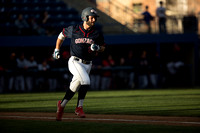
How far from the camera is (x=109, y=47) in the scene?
21.4 metres

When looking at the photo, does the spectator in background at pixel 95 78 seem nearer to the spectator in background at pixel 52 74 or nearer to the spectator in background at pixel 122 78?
the spectator in background at pixel 122 78

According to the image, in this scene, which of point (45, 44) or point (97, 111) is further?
point (45, 44)

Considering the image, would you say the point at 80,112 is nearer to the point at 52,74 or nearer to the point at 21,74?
the point at 21,74

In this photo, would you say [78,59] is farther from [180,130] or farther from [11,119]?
[180,130]

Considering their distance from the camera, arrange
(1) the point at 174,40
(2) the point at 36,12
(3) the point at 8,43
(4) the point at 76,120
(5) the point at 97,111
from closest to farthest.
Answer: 1. (4) the point at 76,120
2. (5) the point at 97,111
3. (3) the point at 8,43
4. (1) the point at 174,40
5. (2) the point at 36,12

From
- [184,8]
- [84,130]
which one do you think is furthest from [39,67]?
[184,8]

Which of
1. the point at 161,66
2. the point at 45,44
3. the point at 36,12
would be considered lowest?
the point at 161,66

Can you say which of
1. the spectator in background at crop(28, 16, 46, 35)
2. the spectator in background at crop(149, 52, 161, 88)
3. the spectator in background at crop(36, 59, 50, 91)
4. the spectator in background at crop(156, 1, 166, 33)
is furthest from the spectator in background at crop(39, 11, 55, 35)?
the spectator in background at crop(156, 1, 166, 33)

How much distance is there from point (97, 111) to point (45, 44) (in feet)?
36.2

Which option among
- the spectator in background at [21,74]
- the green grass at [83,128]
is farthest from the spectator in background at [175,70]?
the green grass at [83,128]

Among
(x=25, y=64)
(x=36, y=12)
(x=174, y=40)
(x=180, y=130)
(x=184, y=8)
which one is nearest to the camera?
(x=180, y=130)

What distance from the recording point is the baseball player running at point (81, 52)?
22.9 ft

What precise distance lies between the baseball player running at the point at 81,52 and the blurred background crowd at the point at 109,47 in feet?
32.6

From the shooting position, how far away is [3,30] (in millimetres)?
18891
